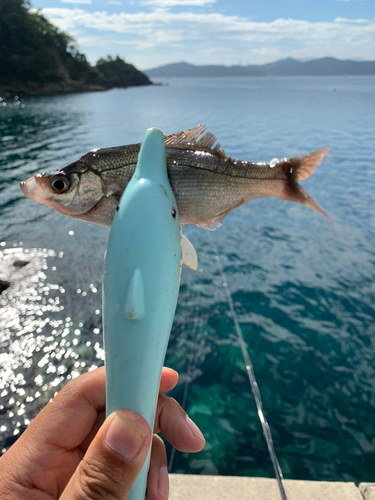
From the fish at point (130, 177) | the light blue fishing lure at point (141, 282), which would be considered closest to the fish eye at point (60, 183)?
the fish at point (130, 177)

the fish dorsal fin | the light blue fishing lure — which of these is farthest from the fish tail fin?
the light blue fishing lure

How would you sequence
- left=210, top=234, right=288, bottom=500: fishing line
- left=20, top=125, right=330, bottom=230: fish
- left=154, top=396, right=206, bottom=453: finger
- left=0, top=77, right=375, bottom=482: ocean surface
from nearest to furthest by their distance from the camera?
left=20, top=125, right=330, bottom=230: fish
left=154, top=396, right=206, bottom=453: finger
left=210, top=234, right=288, bottom=500: fishing line
left=0, top=77, right=375, bottom=482: ocean surface

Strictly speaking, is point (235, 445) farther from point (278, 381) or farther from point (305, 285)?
point (305, 285)

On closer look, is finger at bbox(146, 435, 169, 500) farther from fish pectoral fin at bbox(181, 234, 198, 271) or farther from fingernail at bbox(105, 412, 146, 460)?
fish pectoral fin at bbox(181, 234, 198, 271)

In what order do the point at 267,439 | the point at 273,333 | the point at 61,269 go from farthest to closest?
the point at 61,269 < the point at 273,333 < the point at 267,439

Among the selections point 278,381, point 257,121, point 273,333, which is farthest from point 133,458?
point 257,121

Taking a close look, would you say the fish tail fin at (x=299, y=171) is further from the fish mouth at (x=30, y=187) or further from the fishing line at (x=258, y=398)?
the fishing line at (x=258, y=398)
